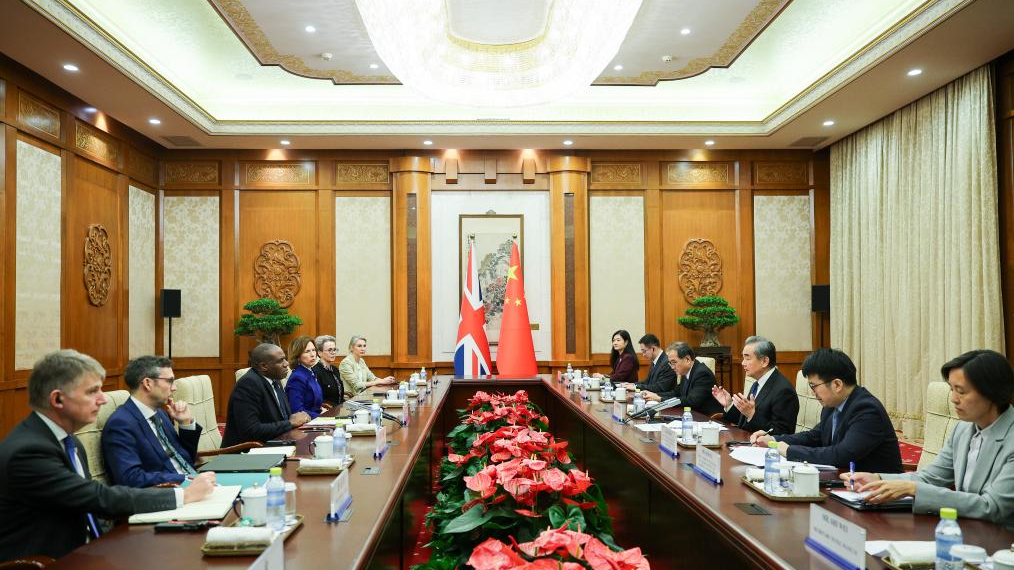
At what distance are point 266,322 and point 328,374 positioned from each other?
2664mm

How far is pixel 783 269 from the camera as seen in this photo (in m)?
9.12

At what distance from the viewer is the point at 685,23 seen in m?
6.25

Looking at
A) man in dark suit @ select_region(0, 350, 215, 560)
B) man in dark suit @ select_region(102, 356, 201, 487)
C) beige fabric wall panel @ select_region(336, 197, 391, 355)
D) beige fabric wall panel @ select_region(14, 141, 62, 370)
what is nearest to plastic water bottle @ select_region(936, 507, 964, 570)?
man in dark suit @ select_region(0, 350, 215, 560)

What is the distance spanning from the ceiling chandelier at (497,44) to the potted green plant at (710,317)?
3833mm

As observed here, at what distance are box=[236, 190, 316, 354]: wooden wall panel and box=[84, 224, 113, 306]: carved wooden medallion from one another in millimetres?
1658

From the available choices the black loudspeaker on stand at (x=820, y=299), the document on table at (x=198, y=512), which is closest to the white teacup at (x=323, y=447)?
the document on table at (x=198, y=512)

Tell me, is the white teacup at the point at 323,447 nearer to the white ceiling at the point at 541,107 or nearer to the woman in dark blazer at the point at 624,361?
the white ceiling at the point at 541,107

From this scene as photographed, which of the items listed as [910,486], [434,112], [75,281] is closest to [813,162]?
[434,112]

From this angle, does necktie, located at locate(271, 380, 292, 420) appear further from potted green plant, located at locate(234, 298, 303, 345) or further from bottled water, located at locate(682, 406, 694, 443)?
potted green plant, located at locate(234, 298, 303, 345)

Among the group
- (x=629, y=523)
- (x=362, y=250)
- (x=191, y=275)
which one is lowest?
(x=629, y=523)

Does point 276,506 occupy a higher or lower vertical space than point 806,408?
higher

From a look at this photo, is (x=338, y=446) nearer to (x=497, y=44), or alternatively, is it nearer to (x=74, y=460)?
(x=74, y=460)

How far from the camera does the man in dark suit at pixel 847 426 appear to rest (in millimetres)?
2691

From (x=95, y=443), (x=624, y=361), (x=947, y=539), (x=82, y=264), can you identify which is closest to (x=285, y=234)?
(x=82, y=264)
